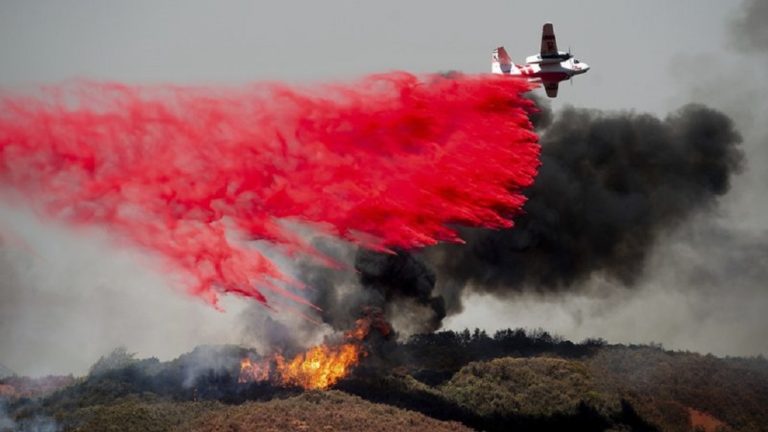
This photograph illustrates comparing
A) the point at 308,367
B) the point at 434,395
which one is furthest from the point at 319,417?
the point at 434,395

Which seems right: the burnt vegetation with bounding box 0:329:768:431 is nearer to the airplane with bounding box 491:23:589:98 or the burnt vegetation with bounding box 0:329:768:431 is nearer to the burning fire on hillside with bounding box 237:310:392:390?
the burning fire on hillside with bounding box 237:310:392:390

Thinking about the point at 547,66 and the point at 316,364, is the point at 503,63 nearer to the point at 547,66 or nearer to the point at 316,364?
the point at 547,66

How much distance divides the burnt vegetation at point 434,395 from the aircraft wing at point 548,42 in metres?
34.2

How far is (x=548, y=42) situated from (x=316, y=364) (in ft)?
128

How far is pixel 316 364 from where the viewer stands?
8788 centimetres

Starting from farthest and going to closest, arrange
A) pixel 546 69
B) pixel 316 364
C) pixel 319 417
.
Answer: pixel 316 364 → pixel 546 69 → pixel 319 417

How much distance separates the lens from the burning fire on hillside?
3413 inches

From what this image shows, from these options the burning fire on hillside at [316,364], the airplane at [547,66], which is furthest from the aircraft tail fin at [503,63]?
the burning fire on hillside at [316,364]

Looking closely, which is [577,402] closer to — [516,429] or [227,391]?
[516,429]

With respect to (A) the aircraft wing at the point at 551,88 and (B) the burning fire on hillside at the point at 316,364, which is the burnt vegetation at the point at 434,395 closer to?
(B) the burning fire on hillside at the point at 316,364

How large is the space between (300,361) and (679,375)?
137 feet

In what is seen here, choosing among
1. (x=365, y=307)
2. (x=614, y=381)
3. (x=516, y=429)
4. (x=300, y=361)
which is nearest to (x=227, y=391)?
(x=300, y=361)

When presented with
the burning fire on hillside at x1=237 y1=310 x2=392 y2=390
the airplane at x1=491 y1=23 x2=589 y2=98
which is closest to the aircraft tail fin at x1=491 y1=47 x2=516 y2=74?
the airplane at x1=491 y1=23 x2=589 y2=98

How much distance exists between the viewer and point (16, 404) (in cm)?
8556
